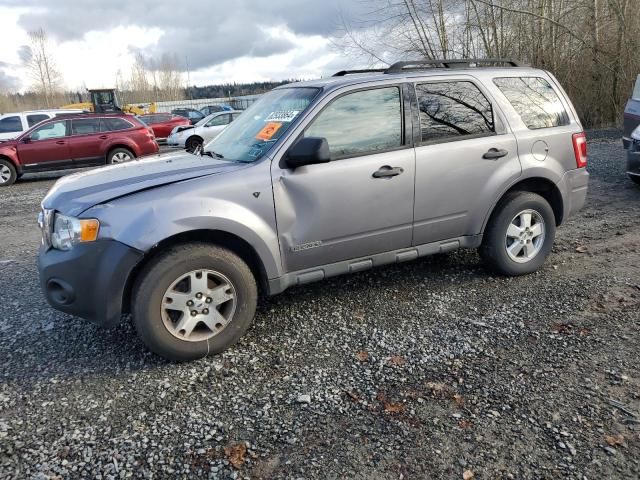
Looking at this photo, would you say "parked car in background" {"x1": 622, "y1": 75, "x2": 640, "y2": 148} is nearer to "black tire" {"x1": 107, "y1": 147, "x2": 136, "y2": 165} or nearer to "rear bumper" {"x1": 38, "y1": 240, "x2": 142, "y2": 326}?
"rear bumper" {"x1": 38, "y1": 240, "x2": 142, "y2": 326}

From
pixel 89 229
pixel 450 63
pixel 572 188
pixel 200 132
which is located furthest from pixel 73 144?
pixel 572 188

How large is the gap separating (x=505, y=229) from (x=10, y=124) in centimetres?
1648

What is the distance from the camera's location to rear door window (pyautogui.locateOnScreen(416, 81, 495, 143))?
402 centimetres

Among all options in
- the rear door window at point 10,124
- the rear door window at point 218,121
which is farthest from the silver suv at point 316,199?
the rear door window at point 218,121

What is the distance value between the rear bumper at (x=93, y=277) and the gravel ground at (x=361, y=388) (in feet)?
1.46

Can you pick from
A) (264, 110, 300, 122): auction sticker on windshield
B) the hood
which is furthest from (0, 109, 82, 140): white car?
(264, 110, 300, 122): auction sticker on windshield

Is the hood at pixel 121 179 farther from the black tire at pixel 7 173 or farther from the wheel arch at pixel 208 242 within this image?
the black tire at pixel 7 173

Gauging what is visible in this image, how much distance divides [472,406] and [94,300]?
7.91 feet

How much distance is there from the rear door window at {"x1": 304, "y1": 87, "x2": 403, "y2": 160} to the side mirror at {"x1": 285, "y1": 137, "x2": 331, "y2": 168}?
0.22 meters

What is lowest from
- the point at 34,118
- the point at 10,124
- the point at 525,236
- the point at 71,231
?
the point at 525,236

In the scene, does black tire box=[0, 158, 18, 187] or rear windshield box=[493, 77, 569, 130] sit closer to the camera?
rear windshield box=[493, 77, 569, 130]

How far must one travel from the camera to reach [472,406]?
109 inches

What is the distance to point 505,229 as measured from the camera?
173 inches

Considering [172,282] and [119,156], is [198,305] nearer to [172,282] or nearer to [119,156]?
[172,282]
